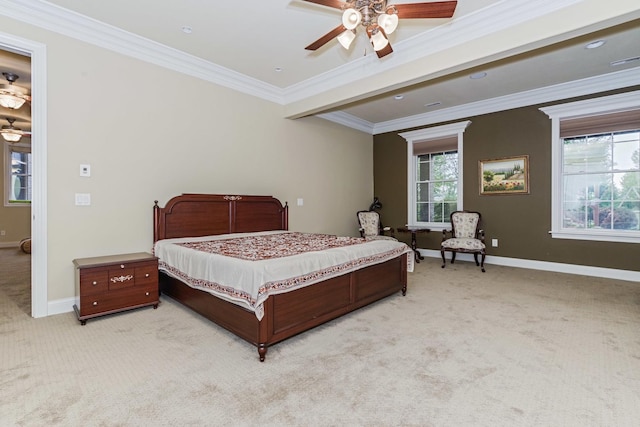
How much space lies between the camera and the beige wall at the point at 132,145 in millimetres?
3184

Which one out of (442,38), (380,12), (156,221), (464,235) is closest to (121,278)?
(156,221)

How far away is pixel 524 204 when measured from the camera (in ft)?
17.6

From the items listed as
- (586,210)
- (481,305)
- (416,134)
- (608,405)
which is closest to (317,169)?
(416,134)

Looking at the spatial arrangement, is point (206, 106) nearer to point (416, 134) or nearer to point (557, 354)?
point (416, 134)

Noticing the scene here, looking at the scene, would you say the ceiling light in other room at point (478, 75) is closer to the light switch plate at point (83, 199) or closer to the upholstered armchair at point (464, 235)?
the upholstered armchair at point (464, 235)

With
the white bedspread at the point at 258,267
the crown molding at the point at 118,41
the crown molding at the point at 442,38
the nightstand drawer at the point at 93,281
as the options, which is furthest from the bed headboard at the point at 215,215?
the crown molding at the point at 442,38

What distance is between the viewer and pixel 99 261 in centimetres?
302

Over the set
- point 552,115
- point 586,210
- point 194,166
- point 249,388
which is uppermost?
point 552,115

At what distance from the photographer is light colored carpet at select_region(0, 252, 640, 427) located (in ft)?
5.40

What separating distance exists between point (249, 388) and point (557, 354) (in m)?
2.21

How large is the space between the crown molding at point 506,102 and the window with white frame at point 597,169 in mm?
180

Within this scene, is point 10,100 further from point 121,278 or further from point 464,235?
point 464,235

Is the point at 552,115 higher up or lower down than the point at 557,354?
higher up

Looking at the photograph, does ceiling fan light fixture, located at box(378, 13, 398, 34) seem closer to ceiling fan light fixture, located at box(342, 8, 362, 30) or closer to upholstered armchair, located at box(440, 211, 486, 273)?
ceiling fan light fixture, located at box(342, 8, 362, 30)
